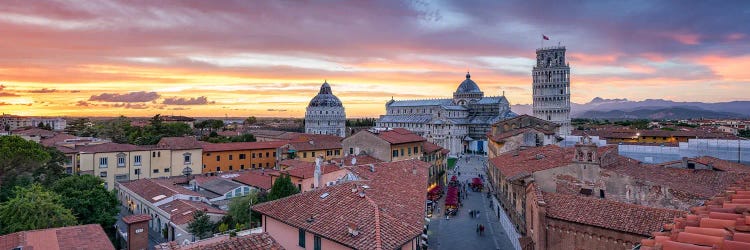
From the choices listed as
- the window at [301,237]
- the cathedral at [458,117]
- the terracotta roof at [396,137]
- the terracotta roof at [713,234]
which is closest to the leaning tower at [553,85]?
the cathedral at [458,117]

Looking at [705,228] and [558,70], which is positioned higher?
[558,70]

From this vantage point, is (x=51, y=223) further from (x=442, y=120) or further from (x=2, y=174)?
(x=442, y=120)

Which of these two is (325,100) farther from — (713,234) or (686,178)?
(713,234)

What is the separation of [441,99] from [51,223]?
4128 inches

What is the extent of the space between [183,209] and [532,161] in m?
24.2

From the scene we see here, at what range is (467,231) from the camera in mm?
29469

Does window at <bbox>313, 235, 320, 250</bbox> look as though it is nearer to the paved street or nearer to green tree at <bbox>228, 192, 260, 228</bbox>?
the paved street

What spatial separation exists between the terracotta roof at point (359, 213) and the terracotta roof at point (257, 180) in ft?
57.9

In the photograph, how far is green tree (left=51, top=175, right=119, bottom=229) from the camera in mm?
27844

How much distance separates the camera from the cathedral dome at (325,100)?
11906 centimetres

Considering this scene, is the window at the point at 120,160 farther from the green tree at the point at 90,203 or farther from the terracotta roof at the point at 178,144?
the green tree at the point at 90,203

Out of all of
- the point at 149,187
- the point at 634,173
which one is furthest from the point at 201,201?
the point at 634,173

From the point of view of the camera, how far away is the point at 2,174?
3319 centimetres

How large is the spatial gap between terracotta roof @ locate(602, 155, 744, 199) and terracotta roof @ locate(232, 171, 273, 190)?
84.9 feet
